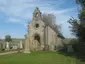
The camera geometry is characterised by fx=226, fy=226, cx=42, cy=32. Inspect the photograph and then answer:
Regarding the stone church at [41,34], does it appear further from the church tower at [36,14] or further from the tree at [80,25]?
the tree at [80,25]

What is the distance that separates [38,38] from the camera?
65.2m

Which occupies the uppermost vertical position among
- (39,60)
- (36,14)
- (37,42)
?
(36,14)

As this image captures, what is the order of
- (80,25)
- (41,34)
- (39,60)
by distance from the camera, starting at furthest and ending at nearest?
(41,34) < (80,25) < (39,60)

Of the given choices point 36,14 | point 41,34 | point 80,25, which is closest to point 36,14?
point 36,14

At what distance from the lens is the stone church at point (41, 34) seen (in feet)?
201

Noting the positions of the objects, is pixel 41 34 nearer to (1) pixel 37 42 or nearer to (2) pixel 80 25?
(1) pixel 37 42

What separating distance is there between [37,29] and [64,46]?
32.3 ft

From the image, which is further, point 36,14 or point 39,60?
point 36,14

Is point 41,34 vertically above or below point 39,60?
above

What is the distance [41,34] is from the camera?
207 ft

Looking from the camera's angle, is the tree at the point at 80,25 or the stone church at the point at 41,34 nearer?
the tree at the point at 80,25

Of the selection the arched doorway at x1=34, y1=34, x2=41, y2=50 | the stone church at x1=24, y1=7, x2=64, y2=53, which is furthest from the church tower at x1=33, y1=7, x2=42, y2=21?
the arched doorway at x1=34, y1=34, x2=41, y2=50

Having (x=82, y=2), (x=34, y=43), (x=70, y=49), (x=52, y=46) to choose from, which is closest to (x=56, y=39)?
(x=52, y=46)

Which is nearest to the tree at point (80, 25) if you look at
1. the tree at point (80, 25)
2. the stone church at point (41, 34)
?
the tree at point (80, 25)
